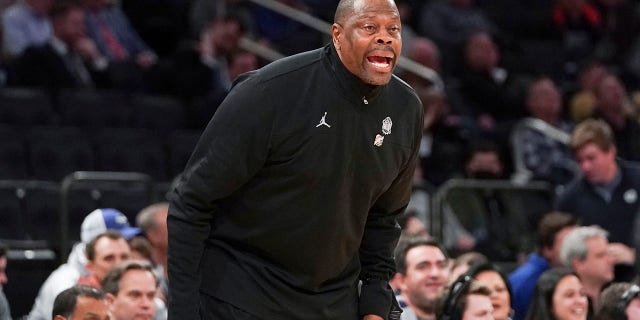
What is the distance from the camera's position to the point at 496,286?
6.46m

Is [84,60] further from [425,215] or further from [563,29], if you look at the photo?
[563,29]

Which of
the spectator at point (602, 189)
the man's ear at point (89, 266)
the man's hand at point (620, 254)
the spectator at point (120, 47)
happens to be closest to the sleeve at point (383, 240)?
the man's ear at point (89, 266)

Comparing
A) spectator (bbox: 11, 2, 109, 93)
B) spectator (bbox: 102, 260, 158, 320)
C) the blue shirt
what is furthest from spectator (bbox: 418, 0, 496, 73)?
spectator (bbox: 102, 260, 158, 320)

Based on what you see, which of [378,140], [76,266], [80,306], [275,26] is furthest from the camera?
[275,26]

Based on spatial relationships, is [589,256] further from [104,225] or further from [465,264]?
[104,225]

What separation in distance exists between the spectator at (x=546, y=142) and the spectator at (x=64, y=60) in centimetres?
344

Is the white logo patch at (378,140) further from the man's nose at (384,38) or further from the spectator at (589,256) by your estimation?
the spectator at (589,256)

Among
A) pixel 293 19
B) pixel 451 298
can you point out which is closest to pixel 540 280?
pixel 451 298

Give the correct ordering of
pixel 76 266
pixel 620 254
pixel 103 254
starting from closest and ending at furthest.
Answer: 1. pixel 103 254
2. pixel 76 266
3. pixel 620 254

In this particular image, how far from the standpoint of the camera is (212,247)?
11.9ft

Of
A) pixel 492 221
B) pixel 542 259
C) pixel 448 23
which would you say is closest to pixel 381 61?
pixel 542 259

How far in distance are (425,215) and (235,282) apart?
5.66 meters

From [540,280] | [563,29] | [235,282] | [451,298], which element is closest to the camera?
[235,282]

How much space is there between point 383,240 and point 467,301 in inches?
89.0
